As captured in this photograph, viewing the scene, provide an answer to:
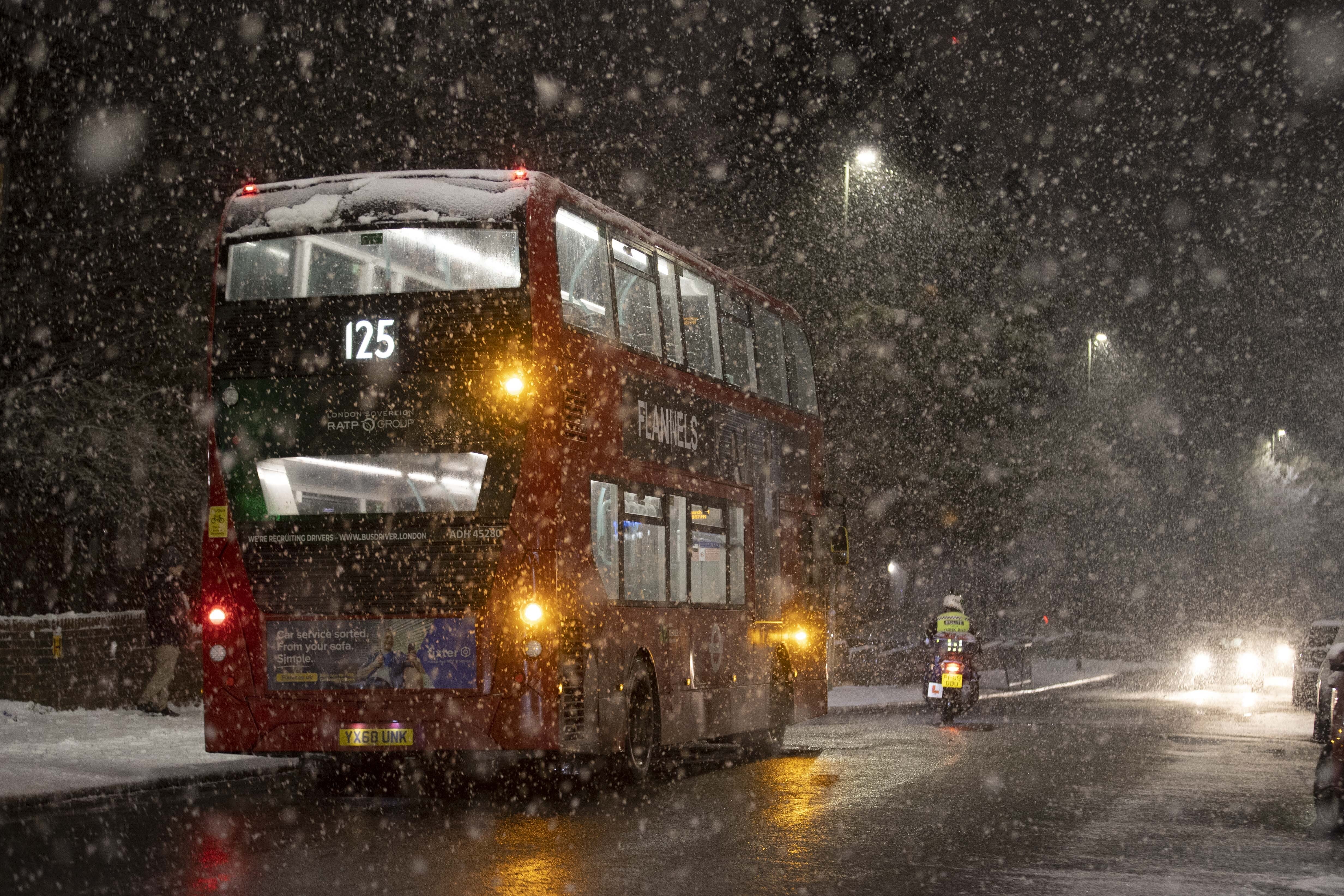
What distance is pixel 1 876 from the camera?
29.7ft

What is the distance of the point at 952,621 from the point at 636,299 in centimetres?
1004

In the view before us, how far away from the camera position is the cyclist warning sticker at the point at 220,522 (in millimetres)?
12844

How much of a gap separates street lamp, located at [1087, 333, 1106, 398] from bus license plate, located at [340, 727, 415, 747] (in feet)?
125

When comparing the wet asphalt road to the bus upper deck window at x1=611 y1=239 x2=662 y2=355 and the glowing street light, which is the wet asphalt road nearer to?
the bus upper deck window at x1=611 y1=239 x2=662 y2=355

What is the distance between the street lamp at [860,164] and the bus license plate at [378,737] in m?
18.1

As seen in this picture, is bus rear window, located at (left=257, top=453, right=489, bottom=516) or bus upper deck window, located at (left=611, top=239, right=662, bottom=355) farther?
bus upper deck window, located at (left=611, top=239, right=662, bottom=355)

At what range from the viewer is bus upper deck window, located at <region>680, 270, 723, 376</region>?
51.0 ft

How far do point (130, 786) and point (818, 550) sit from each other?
8.66 metres

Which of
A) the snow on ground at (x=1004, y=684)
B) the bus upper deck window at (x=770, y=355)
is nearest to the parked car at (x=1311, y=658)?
the snow on ground at (x=1004, y=684)

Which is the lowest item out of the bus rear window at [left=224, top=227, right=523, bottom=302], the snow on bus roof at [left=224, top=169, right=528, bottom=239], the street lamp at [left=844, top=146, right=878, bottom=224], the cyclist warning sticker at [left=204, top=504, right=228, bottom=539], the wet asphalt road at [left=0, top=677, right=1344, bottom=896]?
the wet asphalt road at [left=0, top=677, right=1344, bottom=896]

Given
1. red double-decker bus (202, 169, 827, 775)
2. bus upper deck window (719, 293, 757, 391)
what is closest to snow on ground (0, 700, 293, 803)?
red double-decker bus (202, 169, 827, 775)

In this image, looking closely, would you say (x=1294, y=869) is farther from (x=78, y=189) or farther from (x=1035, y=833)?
(x=78, y=189)

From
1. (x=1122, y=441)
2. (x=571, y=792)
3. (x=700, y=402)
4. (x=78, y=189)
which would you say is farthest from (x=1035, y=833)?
(x=1122, y=441)

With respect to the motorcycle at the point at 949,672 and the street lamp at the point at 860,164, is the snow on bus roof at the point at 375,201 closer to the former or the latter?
the motorcycle at the point at 949,672
